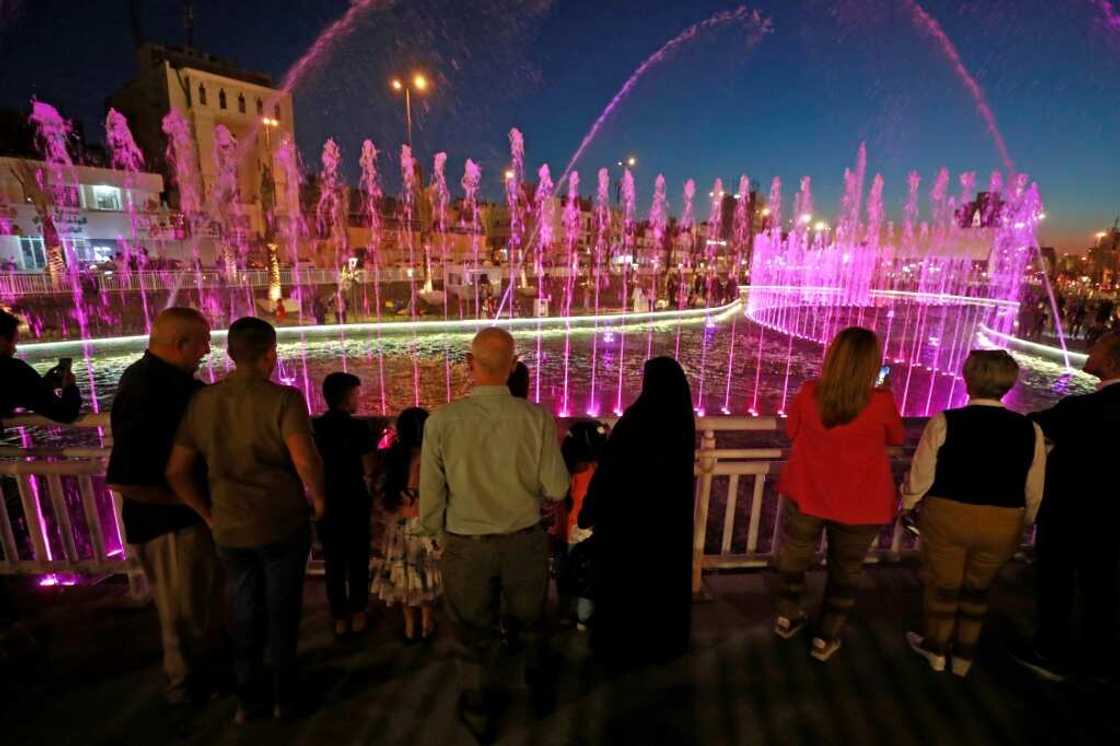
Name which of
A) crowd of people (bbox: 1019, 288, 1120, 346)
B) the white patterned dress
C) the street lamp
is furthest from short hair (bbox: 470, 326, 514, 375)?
the street lamp

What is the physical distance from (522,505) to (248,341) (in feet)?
5.05

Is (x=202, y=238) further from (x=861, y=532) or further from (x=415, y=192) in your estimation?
(x=861, y=532)

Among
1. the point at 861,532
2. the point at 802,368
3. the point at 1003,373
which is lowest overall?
the point at 802,368

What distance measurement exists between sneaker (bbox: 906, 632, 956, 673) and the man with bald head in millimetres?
2511

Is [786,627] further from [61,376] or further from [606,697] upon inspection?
[61,376]

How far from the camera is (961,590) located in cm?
339

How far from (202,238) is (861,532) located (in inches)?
2007

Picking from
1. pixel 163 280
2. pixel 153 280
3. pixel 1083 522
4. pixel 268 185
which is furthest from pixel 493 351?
pixel 268 185

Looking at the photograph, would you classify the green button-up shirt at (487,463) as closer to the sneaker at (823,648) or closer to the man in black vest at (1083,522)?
the sneaker at (823,648)

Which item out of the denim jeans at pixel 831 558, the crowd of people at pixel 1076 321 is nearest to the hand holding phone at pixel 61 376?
the denim jeans at pixel 831 558

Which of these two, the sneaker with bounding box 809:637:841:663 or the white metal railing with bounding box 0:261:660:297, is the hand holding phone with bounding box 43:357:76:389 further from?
the white metal railing with bounding box 0:261:660:297

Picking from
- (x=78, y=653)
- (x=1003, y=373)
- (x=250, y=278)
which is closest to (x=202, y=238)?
(x=250, y=278)

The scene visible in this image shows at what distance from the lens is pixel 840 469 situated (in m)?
3.26

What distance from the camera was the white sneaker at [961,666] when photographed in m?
3.46
